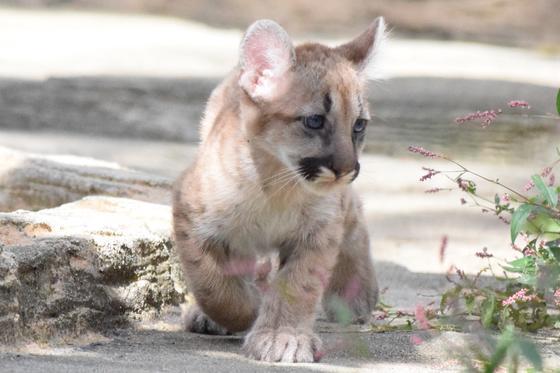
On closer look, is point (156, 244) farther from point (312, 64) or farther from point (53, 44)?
point (53, 44)

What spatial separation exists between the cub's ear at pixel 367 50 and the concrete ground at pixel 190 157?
3.41ft

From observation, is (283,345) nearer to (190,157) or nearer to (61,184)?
(61,184)

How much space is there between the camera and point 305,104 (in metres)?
4.32

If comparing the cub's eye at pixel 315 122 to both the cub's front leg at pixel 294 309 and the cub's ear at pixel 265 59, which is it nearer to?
the cub's ear at pixel 265 59

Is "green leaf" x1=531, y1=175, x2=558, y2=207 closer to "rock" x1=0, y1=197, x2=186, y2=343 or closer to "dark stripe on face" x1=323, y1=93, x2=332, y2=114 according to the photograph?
"dark stripe on face" x1=323, y1=93, x2=332, y2=114

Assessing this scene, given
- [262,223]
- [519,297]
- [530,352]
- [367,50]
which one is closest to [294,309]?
[262,223]

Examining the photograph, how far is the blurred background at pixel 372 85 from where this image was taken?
8.35 metres

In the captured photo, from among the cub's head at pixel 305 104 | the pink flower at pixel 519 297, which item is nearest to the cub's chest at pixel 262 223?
the cub's head at pixel 305 104

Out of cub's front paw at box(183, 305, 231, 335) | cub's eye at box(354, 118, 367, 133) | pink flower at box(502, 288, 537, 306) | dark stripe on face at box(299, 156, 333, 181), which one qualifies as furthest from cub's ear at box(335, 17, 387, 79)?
cub's front paw at box(183, 305, 231, 335)

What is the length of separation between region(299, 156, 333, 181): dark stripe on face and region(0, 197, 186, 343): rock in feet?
2.80

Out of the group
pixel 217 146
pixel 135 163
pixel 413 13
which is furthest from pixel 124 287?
pixel 413 13

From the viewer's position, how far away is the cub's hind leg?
5.23 m

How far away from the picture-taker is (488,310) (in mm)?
4457

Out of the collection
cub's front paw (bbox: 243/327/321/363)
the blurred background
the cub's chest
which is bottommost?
cub's front paw (bbox: 243/327/321/363)
